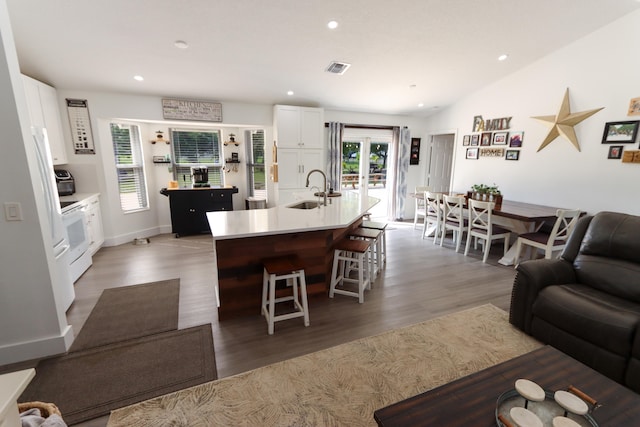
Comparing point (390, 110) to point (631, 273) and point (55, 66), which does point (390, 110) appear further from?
point (55, 66)

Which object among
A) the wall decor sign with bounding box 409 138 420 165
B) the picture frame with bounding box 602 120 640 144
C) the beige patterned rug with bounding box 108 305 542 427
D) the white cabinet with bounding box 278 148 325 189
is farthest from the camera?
the wall decor sign with bounding box 409 138 420 165

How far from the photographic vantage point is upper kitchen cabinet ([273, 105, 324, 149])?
5.38 m

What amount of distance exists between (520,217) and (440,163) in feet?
11.4

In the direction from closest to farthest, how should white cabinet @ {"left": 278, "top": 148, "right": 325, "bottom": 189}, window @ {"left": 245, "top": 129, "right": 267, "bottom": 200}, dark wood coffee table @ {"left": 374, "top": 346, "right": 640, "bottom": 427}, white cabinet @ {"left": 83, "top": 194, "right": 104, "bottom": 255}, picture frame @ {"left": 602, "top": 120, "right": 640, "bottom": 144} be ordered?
dark wood coffee table @ {"left": 374, "top": 346, "right": 640, "bottom": 427}
picture frame @ {"left": 602, "top": 120, "right": 640, "bottom": 144}
white cabinet @ {"left": 83, "top": 194, "right": 104, "bottom": 255}
white cabinet @ {"left": 278, "top": 148, "right": 325, "bottom": 189}
window @ {"left": 245, "top": 129, "right": 267, "bottom": 200}

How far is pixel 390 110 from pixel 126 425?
6.54m

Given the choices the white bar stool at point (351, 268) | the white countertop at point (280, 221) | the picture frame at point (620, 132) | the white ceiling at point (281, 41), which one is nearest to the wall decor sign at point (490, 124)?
the white ceiling at point (281, 41)

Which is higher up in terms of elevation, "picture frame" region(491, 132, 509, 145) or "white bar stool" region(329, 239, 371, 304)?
"picture frame" region(491, 132, 509, 145)

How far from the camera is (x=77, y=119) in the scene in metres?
4.40

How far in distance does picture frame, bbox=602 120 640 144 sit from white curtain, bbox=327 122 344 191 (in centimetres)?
419

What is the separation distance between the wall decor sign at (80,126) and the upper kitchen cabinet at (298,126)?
3.01 metres

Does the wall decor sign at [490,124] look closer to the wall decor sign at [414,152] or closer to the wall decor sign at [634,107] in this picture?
the wall decor sign at [414,152]

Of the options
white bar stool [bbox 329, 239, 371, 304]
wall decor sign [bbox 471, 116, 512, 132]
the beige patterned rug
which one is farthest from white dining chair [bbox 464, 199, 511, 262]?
white bar stool [bbox 329, 239, 371, 304]

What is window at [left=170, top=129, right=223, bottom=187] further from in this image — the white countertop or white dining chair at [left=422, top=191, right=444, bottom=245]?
white dining chair at [left=422, top=191, right=444, bottom=245]

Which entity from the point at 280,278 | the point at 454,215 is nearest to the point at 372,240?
the point at 280,278
